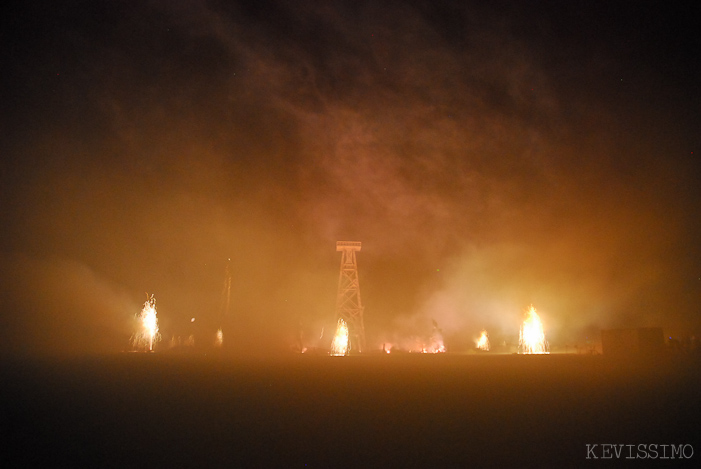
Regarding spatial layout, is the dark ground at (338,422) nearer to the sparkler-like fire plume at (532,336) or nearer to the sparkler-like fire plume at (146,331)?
the sparkler-like fire plume at (532,336)

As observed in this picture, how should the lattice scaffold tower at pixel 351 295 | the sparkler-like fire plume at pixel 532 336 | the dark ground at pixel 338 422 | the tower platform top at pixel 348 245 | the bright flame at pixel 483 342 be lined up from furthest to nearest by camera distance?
1. the bright flame at pixel 483 342
2. the tower platform top at pixel 348 245
3. the lattice scaffold tower at pixel 351 295
4. the sparkler-like fire plume at pixel 532 336
5. the dark ground at pixel 338 422

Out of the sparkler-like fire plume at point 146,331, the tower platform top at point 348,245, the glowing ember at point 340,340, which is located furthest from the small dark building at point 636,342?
the sparkler-like fire plume at point 146,331

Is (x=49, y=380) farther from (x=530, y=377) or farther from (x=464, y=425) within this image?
(x=530, y=377)

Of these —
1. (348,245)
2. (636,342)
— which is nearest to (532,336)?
Answer: (636,342)

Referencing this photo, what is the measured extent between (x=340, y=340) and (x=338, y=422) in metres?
37.1

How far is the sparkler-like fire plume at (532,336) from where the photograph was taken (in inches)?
1690

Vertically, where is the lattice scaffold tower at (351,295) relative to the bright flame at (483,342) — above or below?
above

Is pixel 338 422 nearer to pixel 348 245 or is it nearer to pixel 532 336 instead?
pixel 348 245

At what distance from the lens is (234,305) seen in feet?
200

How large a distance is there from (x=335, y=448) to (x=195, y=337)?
178 ft

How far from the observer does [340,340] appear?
45.2m

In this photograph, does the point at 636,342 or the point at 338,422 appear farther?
the point at 636,342

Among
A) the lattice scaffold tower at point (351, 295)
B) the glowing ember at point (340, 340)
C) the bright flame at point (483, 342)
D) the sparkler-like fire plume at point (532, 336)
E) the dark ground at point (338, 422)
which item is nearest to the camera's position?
the dark ground at point (338, 422)

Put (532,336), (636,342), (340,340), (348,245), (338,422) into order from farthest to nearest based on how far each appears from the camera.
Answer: (348,245)
(340,340)
(532,336)
(636,342)
(338,422)
